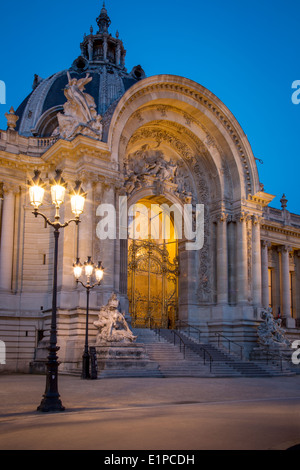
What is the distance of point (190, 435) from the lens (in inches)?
279

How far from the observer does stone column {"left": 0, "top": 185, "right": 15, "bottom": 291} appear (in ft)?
78.2

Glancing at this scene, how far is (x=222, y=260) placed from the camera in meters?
28.8

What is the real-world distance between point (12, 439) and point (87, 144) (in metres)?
17.4

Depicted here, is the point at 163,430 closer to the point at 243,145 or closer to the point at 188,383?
the point at 188,383

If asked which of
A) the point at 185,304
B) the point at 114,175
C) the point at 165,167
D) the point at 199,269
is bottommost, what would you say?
the point at 185,304

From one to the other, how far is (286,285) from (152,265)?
44.0 ft

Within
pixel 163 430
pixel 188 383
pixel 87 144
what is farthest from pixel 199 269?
pixel 163 430

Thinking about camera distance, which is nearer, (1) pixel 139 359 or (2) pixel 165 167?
(1) pixel 139 359

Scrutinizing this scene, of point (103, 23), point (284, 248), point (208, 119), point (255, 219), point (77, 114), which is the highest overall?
point (103, 23)

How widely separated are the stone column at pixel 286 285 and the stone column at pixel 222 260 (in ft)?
35.0

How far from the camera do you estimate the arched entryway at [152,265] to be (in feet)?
92.3

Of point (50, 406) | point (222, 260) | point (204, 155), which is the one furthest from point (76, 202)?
point (204, 155)

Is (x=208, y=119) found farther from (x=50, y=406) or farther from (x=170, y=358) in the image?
(x=50, y=406)
